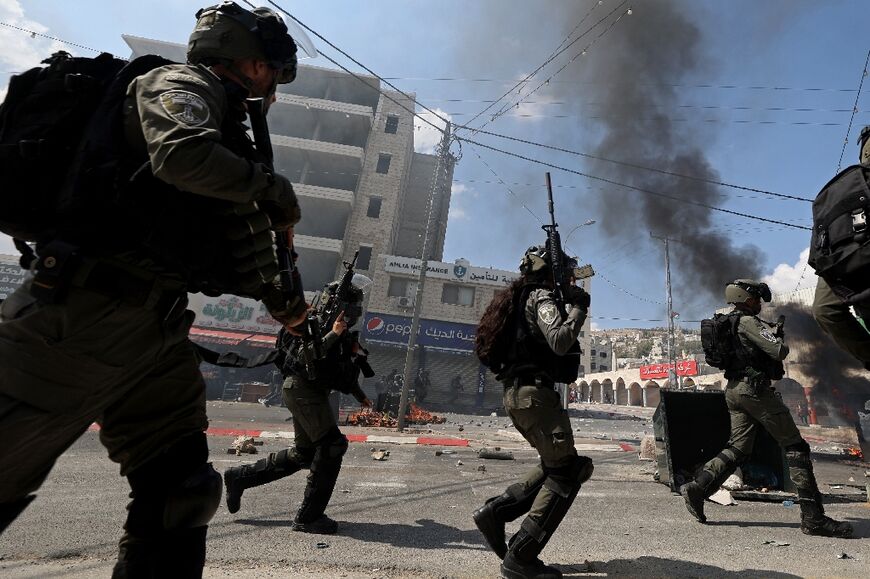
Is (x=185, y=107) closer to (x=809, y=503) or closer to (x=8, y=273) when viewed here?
(x=809, y=503)

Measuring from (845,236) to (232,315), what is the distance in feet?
80.3

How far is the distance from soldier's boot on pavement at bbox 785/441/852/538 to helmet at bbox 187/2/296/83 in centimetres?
432

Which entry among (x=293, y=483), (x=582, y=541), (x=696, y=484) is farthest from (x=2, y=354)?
(x=696, y=484)

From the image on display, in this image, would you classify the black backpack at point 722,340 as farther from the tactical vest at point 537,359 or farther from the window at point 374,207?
the window at point 374,207

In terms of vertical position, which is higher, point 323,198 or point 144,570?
point 323,198

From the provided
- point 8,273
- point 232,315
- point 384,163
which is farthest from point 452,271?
point 8,273

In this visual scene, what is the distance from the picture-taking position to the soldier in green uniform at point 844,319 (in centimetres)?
186

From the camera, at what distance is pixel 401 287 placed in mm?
25297

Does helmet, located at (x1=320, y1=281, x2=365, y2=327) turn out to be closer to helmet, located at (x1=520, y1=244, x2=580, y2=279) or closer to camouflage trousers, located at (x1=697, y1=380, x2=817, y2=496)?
helmet, located at (x1=520, y1=244, x2=580, y2=279)

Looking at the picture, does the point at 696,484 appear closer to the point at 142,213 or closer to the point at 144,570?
the point at 144,570

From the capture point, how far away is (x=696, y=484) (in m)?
3.47

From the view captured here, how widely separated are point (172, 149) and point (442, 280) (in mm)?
24413

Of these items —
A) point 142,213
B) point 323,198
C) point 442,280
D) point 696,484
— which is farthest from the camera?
point 323,198

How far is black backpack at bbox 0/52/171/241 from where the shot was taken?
3.84ft
